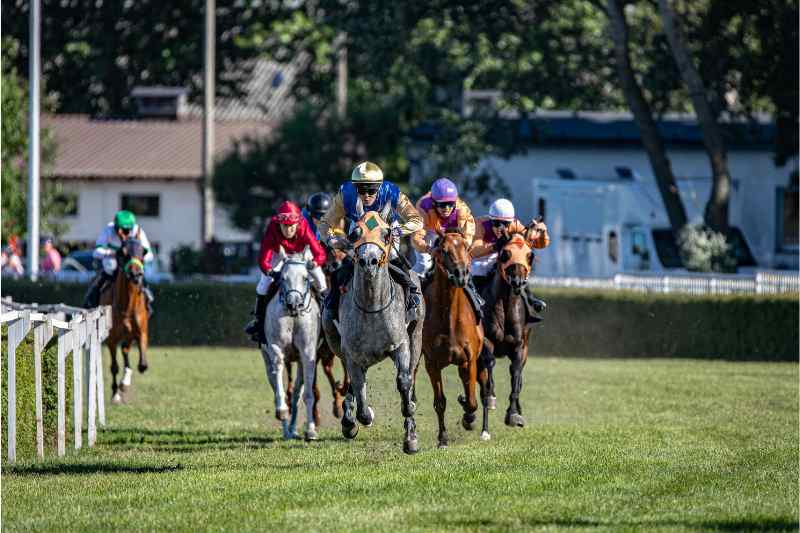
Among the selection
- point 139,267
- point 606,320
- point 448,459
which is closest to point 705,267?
point 606,320


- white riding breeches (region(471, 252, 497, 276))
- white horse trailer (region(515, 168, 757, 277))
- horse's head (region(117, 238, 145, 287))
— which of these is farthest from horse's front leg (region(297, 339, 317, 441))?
white horse trailer (region(515, 168, 757, 277))

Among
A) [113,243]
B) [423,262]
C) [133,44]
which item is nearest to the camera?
[423,262]

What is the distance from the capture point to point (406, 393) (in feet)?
45.4

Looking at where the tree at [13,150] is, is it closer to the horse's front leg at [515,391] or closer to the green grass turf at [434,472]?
the green grass turf at [434,472]

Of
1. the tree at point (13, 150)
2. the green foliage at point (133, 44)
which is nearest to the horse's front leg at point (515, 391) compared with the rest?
the tree at point (13, 150)

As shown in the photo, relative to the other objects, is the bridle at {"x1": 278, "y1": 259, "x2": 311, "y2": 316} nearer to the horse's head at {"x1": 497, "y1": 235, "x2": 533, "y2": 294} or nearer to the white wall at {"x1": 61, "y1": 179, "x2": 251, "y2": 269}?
the horse's head at {"x1": 497, "y1": 235, "x2": 533, "y2": 294}

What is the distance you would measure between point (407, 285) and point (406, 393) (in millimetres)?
986

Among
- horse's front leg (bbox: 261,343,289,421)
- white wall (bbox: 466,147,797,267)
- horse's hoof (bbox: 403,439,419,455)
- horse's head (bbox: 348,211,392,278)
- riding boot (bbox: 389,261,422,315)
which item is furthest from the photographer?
white wall (bbox: 466,147,797,267)

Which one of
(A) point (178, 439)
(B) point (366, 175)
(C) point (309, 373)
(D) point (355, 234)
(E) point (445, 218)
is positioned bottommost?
(A) point (178, 439)

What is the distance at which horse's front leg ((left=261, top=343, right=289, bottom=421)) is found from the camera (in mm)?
16312

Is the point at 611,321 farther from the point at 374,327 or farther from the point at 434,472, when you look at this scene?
the point at 434,472

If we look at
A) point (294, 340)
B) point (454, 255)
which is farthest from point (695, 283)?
point (454, 255)

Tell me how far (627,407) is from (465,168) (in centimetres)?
2284

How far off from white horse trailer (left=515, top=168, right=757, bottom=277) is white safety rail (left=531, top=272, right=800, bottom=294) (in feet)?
8.20
